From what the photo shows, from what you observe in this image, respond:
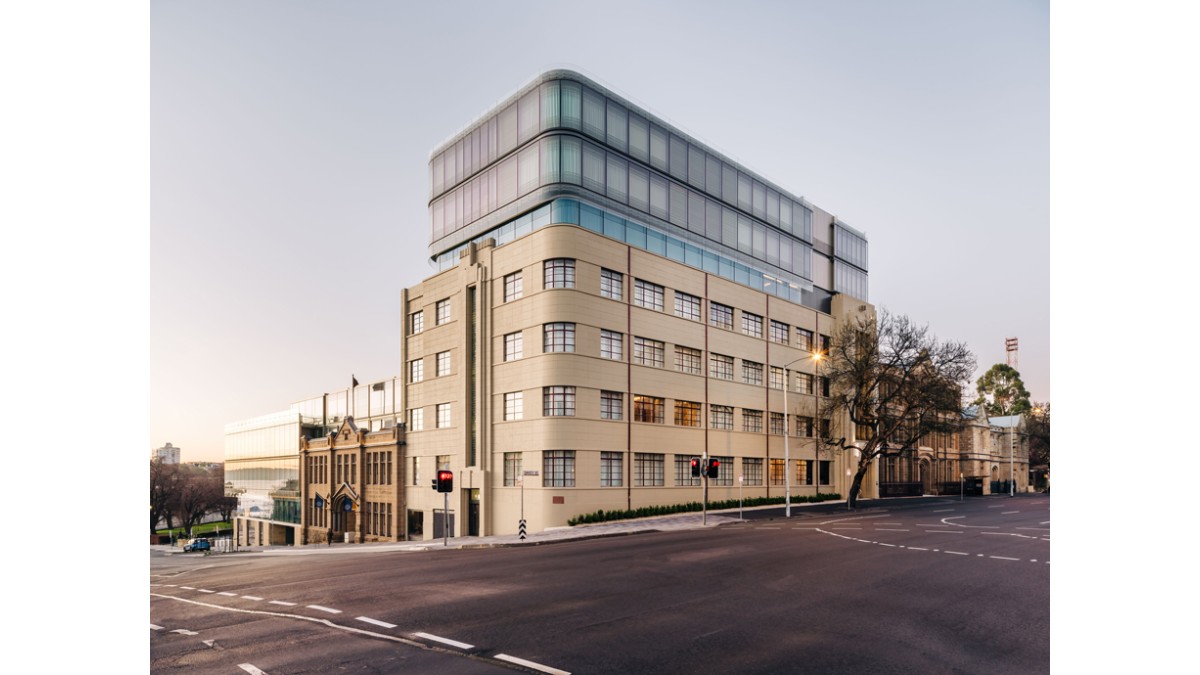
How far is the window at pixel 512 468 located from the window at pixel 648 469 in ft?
23.0

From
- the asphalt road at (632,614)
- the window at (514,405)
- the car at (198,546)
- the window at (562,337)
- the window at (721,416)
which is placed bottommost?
the car at (198,546)

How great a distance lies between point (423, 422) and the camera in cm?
4603

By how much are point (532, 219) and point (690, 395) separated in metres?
15.4

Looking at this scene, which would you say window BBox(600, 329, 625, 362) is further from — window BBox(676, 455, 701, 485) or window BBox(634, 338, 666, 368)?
window BBox(676, 455, 701, 485)

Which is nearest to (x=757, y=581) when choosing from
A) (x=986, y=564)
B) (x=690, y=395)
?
(x=986, y=564)

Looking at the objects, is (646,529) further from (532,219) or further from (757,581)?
(532,219)

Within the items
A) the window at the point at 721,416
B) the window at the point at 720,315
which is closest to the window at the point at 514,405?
the window at the point at 721,416

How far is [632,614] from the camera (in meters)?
11.9

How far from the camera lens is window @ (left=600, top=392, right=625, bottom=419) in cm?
3853

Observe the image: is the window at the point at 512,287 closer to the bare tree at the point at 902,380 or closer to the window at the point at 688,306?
the window at the point at 688,306

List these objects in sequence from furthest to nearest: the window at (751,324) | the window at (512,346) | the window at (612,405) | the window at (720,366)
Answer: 1. the window at (751,324)
2. the window at (720,366)
3. the window at (512,346)
4. the window at (612,405)

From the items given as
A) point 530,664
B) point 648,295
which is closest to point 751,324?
point 648,295

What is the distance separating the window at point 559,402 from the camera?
3684 cm

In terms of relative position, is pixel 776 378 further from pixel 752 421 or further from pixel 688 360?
pixel 688 360
